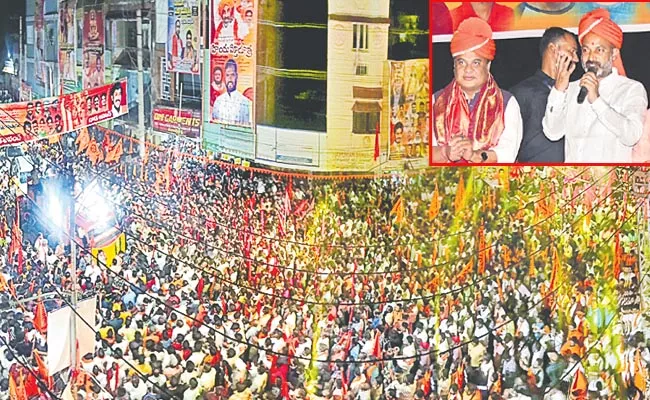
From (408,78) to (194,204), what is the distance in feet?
2.93

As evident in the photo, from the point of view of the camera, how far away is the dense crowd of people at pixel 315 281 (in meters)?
4.49

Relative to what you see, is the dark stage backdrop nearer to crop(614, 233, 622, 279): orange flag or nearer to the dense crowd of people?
the dense crowd of people

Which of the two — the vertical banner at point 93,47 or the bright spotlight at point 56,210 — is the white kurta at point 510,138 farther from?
the bright spotlight at point 56,210

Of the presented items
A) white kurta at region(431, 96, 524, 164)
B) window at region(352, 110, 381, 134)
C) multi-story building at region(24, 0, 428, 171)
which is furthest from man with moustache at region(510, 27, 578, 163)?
window at region(352, 110, 381, 134)

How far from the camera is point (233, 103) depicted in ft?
14.8

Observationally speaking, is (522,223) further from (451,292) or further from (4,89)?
(4,89)

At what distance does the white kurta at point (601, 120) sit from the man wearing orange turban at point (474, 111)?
15 centimetres

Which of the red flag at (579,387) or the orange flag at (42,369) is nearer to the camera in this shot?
the orange flag at (42,369)

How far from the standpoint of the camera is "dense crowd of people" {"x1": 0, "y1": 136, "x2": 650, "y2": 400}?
14.7 ft

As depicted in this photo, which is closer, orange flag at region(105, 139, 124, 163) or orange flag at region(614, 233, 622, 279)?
orange flag at region(105, 139, 124, 163)

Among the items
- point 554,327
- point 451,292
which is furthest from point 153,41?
point 554,327

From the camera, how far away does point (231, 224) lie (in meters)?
4.52

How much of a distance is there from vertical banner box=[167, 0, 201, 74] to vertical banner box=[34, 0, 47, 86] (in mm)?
441

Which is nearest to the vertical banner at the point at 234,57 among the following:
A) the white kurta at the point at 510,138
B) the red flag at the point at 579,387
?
the white kurta at the point at 510,138
